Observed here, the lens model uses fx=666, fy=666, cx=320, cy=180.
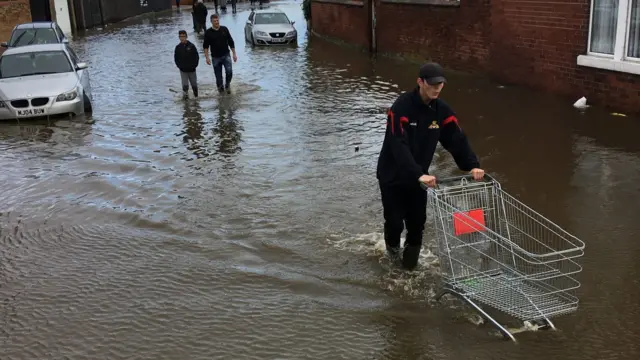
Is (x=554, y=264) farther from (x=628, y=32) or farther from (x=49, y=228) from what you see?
(x=628, y=32)

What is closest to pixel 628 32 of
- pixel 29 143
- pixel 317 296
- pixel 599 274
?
pixel 599 274

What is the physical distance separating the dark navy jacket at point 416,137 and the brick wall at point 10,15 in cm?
2764

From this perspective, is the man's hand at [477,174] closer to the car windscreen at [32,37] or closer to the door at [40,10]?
the car windscreen at [32,37]

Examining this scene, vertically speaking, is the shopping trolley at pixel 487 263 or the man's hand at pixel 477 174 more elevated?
the man's hand at pixel 477 174

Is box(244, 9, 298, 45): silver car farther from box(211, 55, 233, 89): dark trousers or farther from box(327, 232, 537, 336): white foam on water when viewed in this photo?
box(327, 232, 537, 336): white foam on water

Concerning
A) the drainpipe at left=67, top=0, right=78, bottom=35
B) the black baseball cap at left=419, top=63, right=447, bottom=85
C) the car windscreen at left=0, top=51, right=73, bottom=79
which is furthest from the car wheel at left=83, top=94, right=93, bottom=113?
the drainpipe at left=67, top=0, right=78, bottom=35

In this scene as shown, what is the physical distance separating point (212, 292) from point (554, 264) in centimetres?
276

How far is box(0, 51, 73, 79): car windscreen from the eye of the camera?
43.1ft

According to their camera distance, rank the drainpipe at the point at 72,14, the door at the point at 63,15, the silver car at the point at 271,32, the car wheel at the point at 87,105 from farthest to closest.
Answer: the drainpipe at the point at 72,14 → the door at the point at 63,15 → the silver car at the point at 271,32 → the car wheel at the point at 87,105

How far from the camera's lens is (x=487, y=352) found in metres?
4.47

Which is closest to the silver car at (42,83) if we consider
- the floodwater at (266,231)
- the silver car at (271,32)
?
the floodwater at (266,231)

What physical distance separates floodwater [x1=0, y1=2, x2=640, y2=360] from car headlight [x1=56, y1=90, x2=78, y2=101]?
496 millimetres

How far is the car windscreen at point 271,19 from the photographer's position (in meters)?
26.5

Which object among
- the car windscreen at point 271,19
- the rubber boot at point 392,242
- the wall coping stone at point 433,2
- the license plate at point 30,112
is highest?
the wall coping stone at point 433,2
